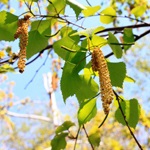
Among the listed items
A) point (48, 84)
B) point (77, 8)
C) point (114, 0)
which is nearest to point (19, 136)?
point (48, 84)

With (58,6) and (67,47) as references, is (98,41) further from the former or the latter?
(58,6)

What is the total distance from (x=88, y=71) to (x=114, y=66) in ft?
0.18

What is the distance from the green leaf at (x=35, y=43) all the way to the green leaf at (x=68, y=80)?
0.13m

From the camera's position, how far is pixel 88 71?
2.45 ft

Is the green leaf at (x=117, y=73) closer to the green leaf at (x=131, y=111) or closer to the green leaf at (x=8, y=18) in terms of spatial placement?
the green leaf at (x=131, y=111)

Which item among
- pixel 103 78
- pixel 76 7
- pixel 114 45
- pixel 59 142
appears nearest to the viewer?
pixel 103 78

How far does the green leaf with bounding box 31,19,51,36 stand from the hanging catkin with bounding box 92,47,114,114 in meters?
0.19

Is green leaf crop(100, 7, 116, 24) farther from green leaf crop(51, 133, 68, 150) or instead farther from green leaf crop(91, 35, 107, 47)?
green leaf crop(51, 133, 68, 150)

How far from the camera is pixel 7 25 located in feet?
2.57

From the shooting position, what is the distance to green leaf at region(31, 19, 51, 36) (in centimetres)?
80

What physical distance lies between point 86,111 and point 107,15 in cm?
25

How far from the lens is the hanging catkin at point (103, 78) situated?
52 cm

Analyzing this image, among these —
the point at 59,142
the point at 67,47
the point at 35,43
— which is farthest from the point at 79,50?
the point at 59,142

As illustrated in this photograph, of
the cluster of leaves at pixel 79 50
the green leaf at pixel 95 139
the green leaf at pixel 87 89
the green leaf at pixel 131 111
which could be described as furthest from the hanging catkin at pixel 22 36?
the green leaf at pixel 95 139
